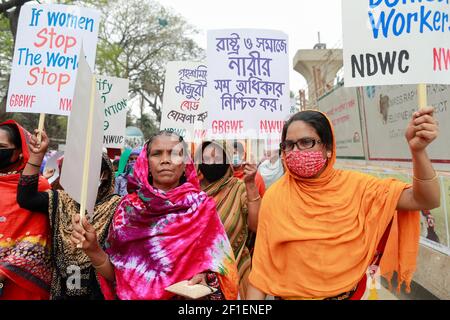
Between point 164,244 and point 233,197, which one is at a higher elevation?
point 233,197

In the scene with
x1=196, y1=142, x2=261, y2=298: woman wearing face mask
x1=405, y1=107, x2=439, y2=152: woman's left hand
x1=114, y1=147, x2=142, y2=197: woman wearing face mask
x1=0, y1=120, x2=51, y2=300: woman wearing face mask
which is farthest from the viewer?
x1=114, y1=147, x2=142, y2=197: woman wearing face mask

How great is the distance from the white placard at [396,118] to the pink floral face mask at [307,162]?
2038 millimetres

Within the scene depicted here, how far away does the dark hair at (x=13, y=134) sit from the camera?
7.47ft

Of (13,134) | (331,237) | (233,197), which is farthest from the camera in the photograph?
(233,197)

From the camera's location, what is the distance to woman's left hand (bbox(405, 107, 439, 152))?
1.46 meters

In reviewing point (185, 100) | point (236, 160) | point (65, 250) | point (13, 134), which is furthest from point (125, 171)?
point (65, 250)

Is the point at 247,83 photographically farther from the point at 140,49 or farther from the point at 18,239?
the point at 140,49

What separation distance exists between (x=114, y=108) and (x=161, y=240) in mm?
2912

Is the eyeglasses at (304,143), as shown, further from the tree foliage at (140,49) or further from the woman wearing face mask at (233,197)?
the tree foliage at (140,49)

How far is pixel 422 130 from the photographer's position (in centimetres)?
148

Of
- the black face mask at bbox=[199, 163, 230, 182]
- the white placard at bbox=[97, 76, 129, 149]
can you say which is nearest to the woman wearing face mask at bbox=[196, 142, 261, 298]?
the black face mask at bbox=[199, 163, 230, 182]

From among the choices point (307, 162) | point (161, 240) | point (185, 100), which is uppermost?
point (185, 100)

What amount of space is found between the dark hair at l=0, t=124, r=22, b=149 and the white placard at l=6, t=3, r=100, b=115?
431mm

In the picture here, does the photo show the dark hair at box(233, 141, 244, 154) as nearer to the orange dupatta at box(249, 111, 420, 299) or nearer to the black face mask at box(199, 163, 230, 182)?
the black face mask at box(199, 163, 230, 182)
